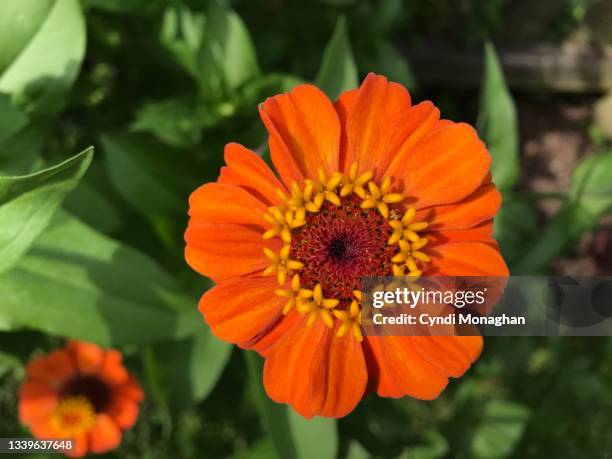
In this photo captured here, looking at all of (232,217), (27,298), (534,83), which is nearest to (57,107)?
(27,298)

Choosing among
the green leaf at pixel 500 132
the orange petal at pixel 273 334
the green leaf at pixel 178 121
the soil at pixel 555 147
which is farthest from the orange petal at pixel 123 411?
the soil at pixel 555 147

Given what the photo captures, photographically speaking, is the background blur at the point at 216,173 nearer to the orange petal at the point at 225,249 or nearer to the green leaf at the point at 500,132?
the green leaf at the point at 500,132

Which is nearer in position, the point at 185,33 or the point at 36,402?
the point at 185,33

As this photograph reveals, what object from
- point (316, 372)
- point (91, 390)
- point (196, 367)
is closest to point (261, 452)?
point (196, 367)

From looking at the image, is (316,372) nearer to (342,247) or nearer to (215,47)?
(342,247)

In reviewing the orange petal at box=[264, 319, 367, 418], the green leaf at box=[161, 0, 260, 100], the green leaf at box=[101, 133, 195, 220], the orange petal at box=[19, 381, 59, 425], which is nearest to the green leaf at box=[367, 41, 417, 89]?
the green leaf at box=[161, 0, 260, 100]
